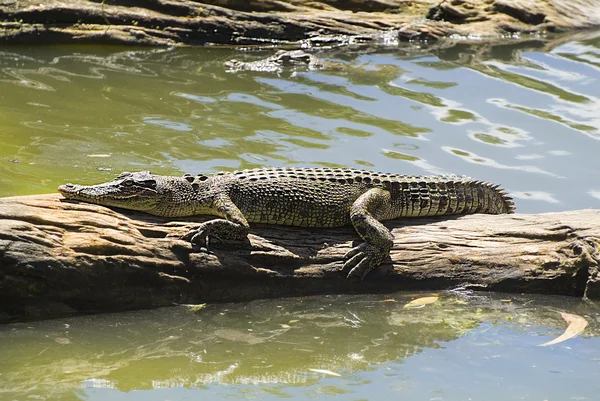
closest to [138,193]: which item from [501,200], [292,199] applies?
[292,199]

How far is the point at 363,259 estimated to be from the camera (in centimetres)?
569

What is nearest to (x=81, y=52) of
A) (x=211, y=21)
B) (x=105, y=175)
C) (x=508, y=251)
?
(x=211, y=21)

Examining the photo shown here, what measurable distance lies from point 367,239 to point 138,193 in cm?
168

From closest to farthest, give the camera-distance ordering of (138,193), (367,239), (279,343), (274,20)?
1. (279,343)
2. (138,193)
3. (367,239)
4. (274,20)

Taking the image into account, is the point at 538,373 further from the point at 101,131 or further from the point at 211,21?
the point at 211,21

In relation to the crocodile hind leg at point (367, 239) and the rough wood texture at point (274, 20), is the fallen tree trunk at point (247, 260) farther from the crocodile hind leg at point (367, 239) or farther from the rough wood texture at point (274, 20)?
the rough wood texture at point (274, 20)

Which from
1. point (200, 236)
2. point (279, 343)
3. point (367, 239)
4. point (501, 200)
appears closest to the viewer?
point (279, 343)

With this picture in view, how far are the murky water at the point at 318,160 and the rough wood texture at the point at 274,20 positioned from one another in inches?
19.1

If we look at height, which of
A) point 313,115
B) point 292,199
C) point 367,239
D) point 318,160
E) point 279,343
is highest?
point 292,199

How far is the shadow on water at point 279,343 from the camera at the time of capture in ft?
14.9

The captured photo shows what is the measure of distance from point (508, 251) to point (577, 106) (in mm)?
6171

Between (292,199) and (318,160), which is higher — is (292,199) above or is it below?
above

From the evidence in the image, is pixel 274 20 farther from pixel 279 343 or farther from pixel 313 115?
pixel 279 343

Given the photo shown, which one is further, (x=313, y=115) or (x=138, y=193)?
(x=313, y=115)
